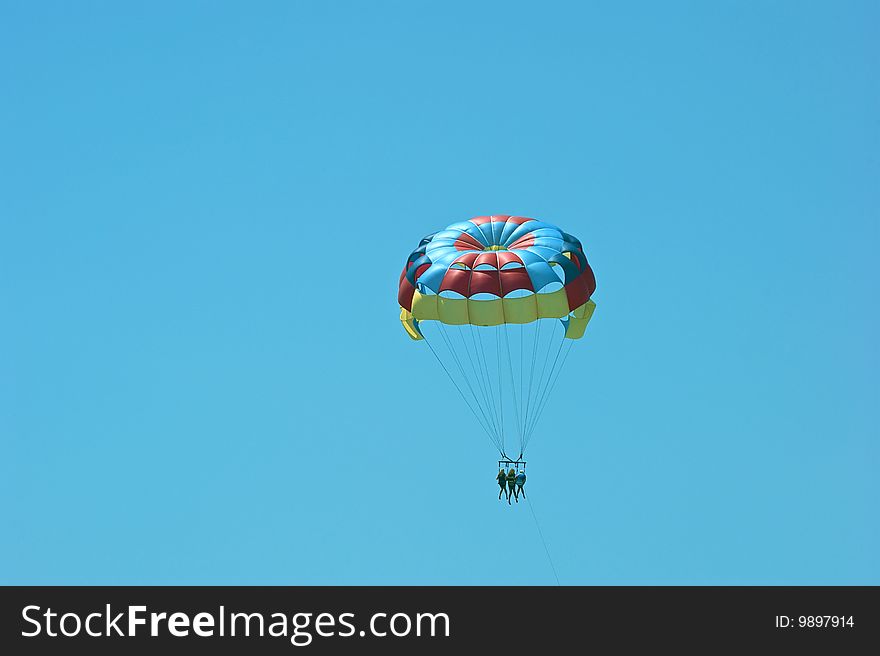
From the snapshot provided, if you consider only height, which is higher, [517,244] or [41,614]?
[517,244]

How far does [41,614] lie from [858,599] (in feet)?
51.1

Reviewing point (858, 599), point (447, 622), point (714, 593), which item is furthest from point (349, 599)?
point (858, 599)

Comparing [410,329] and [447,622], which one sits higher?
[410,329]

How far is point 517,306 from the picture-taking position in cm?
4772

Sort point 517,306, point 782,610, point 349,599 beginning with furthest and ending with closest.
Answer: point 517,306
point 782,610
point 349,599

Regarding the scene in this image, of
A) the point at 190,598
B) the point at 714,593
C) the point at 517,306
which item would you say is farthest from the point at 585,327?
Result: the point at 190,598

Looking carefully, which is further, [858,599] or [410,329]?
[410,329]

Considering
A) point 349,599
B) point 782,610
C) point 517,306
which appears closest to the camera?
point 349,599

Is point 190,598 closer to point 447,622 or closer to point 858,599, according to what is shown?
point 447,622

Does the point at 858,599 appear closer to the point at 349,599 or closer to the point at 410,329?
the point at 349,599

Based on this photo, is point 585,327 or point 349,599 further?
point 585,327

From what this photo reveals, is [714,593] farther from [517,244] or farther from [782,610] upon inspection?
[517,244]

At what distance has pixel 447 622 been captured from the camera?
37.2 meters

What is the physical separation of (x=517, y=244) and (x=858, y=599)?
42.6 feet
